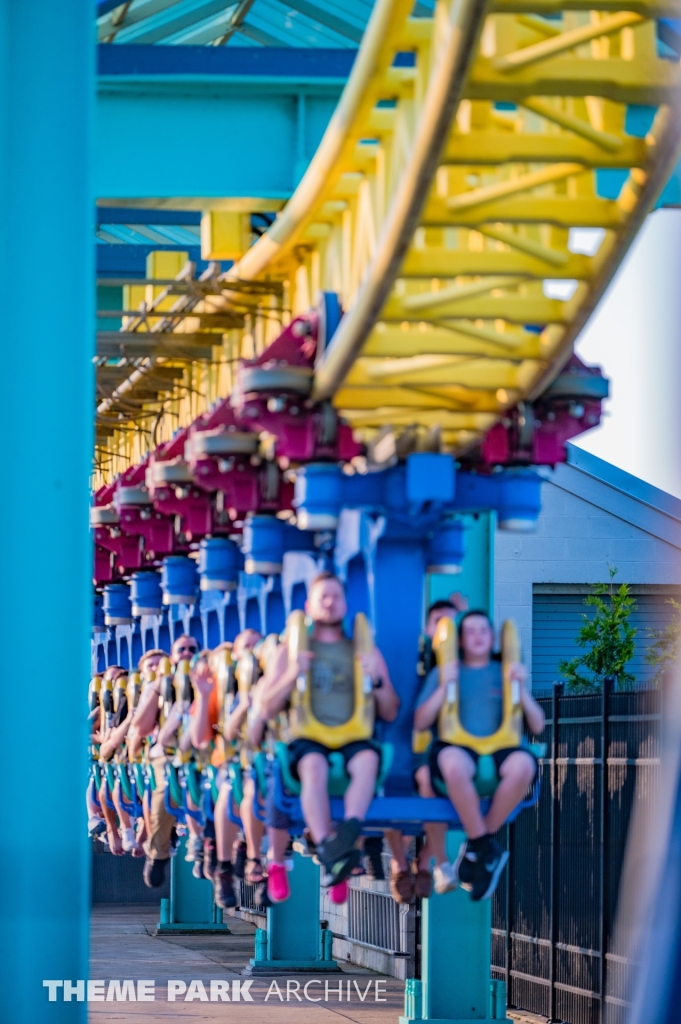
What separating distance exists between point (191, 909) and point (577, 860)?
11.4 metres

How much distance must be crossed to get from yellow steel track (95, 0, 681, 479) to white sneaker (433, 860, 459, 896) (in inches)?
87.8

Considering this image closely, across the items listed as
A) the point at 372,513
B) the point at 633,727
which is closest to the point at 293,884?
the point at 633,727

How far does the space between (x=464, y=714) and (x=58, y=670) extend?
3.81 metres

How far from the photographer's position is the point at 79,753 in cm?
554

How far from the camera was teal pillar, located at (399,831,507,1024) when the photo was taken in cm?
1304

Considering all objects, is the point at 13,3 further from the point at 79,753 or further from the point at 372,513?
the point at 372,513

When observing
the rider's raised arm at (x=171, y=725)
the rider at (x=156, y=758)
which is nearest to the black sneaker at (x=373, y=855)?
the rider's raised arm at (x=171, y=725)

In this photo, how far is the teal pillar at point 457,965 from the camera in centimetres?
1304

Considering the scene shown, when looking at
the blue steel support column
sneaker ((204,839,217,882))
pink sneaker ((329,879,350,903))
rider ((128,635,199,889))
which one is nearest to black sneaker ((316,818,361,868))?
pink sneaker ((329,879,350,903))

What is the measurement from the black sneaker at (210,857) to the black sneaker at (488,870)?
137 inches

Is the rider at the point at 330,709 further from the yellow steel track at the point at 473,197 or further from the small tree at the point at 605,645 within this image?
the small tree at the point at 605,645

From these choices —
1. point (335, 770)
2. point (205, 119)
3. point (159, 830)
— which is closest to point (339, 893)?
point (335, 770)

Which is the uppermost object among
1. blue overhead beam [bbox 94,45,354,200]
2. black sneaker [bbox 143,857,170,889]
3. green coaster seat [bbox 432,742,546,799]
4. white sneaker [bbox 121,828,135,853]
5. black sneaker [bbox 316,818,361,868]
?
blue overhead beam [bbox 94,45,354,200]

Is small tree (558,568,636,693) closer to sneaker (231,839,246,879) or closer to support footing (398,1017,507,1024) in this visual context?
support footing (398,1017,507,1024)
